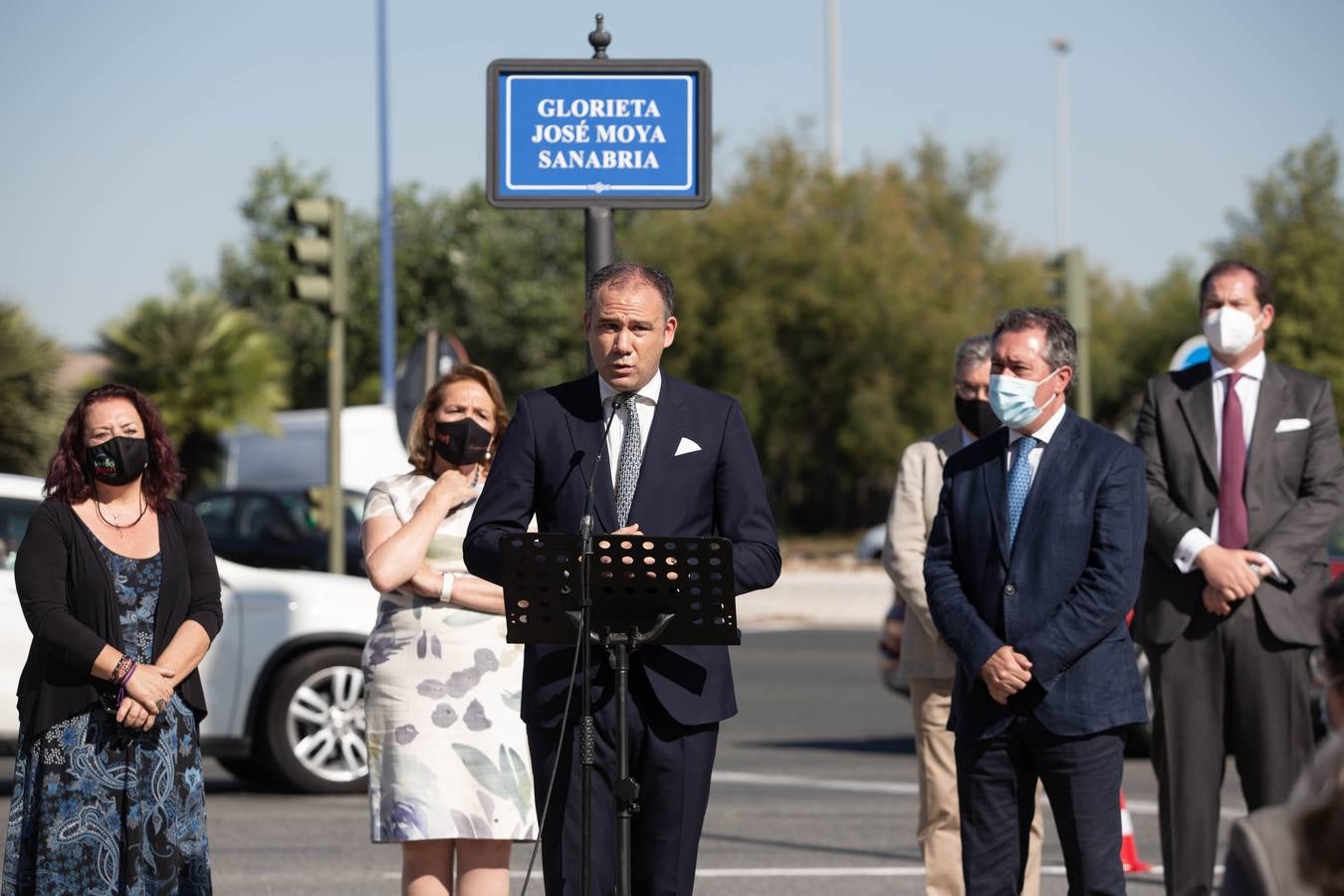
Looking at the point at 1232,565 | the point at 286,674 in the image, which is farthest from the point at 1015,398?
the point at 286,674

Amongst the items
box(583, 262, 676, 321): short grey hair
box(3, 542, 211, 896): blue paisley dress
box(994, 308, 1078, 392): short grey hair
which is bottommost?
box(3, 542, 211, 896): blue paisley dress

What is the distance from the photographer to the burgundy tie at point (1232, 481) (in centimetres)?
649

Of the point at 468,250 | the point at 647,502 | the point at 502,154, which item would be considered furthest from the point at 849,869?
the point at 468,250

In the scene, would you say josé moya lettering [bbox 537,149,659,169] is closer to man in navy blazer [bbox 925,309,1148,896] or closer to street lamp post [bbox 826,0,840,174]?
man in navy blazer [bbox 925,309,1148,896]

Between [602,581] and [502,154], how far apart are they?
9.60ft

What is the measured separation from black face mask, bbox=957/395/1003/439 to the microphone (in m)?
2.46

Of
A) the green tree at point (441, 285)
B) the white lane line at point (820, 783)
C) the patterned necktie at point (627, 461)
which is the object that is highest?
the green tree at point (441, 285)

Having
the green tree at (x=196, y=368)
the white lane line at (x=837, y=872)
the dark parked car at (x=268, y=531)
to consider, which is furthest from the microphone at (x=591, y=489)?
the green tree at (x=196, y=368)

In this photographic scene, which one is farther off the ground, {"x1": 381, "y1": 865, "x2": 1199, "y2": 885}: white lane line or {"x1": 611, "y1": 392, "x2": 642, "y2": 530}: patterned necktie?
{"x1": 611, "y1": 392, "x2": 642, "y2": 530}: patterned necktie

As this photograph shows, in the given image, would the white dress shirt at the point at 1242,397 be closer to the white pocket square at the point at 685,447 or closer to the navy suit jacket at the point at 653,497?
the navy suit jacket at the point at 653,497

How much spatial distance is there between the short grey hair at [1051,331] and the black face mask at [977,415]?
140 cm

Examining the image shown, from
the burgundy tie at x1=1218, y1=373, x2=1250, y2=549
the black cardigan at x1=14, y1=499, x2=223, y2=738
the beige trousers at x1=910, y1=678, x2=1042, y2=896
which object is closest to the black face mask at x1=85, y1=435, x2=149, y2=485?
the black cardigan at x1=14, y1=499, x2=223, y2=738

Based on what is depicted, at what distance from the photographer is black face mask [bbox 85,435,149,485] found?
605 cm

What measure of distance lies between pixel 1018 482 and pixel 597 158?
89.1 inches
